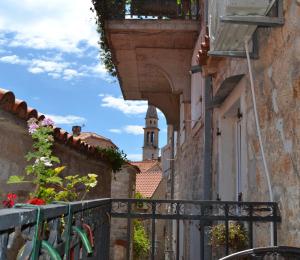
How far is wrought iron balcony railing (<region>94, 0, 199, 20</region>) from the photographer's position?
6578 mm

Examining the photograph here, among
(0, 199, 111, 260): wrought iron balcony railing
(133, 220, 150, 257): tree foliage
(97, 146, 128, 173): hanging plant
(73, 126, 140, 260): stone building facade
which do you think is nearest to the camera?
(0, 199, 111, 260): wrought iron balcony railing

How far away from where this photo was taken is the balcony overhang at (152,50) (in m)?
6.73

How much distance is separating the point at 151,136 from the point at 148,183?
139 ft

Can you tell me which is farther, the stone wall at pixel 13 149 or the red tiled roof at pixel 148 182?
the red tiled roof at pixel 148 182

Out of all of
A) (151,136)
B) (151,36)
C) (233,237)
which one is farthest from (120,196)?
(151,136)

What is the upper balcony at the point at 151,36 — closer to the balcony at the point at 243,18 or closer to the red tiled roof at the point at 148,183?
the balcony at the point at 243,18

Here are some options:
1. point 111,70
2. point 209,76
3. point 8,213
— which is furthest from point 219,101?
point 111,70

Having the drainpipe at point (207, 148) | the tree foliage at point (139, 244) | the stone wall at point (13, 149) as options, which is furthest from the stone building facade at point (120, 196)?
the stone wall at point (13, 149)

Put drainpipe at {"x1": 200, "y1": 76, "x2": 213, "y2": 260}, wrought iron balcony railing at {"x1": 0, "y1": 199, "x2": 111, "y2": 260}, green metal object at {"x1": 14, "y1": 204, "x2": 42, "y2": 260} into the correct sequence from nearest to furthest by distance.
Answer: wrought iron balcony railing at {"x1": 0, "y1": 199, "x2": 111, "y2": 260}, green metal object at {"x1": 14, "y1": 204, "x2": 42, "y2": 260}, drainpipe at {"x1": 200, "y1": 76, "x2": 213, "y2": 260}

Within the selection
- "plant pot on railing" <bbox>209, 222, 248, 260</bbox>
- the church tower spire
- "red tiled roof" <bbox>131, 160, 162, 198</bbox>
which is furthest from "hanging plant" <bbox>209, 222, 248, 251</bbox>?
the church tower spire

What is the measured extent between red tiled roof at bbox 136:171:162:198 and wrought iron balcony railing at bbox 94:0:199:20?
2297cm

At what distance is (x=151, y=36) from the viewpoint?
22.9 feet

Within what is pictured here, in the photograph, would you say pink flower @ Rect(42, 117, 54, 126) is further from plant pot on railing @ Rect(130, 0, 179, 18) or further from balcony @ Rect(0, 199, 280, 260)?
plant pot on railing @ Rect(130, 0, 179, 18)

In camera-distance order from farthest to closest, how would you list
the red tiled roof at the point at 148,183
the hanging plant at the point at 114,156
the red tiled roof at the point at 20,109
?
1. the red tiled roof at the point at 148,183
2. the hanging plant at the point at 114,156
3. the red tiled roof at the point at 20,109
